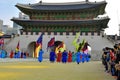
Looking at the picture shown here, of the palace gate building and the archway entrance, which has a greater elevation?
the palace gate building

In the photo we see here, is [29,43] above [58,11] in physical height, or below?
below

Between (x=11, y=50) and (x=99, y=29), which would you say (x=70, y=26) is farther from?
(x=11, y=50)

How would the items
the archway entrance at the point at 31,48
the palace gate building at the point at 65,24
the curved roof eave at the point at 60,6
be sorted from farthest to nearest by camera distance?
the archway entrance at the point at 31,48 → the curved roof eave at the point at 60,6 → the palace gate building at the point at 65,24

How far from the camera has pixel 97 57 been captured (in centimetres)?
5169

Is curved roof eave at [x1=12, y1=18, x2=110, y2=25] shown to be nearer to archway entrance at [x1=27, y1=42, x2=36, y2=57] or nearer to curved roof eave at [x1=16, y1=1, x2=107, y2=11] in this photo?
curved roof eave at [x1=16, y1=1, x2=107, y2=11]

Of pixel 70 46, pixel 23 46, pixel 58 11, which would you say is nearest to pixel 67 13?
pixel 58 11

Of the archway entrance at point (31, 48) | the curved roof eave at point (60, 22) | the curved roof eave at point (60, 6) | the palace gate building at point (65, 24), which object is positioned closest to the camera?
the curved roof eave at point (60, 22)

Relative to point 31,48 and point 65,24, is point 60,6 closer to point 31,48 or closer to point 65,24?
point 65,24

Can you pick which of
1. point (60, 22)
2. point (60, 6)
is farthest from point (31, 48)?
point (60, 6)

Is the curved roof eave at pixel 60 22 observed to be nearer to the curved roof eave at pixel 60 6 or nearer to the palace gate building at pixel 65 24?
the palace gate building at pixel 65 24

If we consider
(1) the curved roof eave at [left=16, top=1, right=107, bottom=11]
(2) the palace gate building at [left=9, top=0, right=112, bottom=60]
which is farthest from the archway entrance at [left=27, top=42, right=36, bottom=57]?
(1) the curved roof eave at [left=16, top=1, right=107, bottom=11]

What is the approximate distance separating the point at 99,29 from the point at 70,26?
17.2 ft

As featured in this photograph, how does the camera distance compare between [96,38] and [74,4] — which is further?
[74,4]

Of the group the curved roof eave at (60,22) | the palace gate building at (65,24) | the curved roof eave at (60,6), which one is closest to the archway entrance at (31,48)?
the palace gate building at (65,24)
